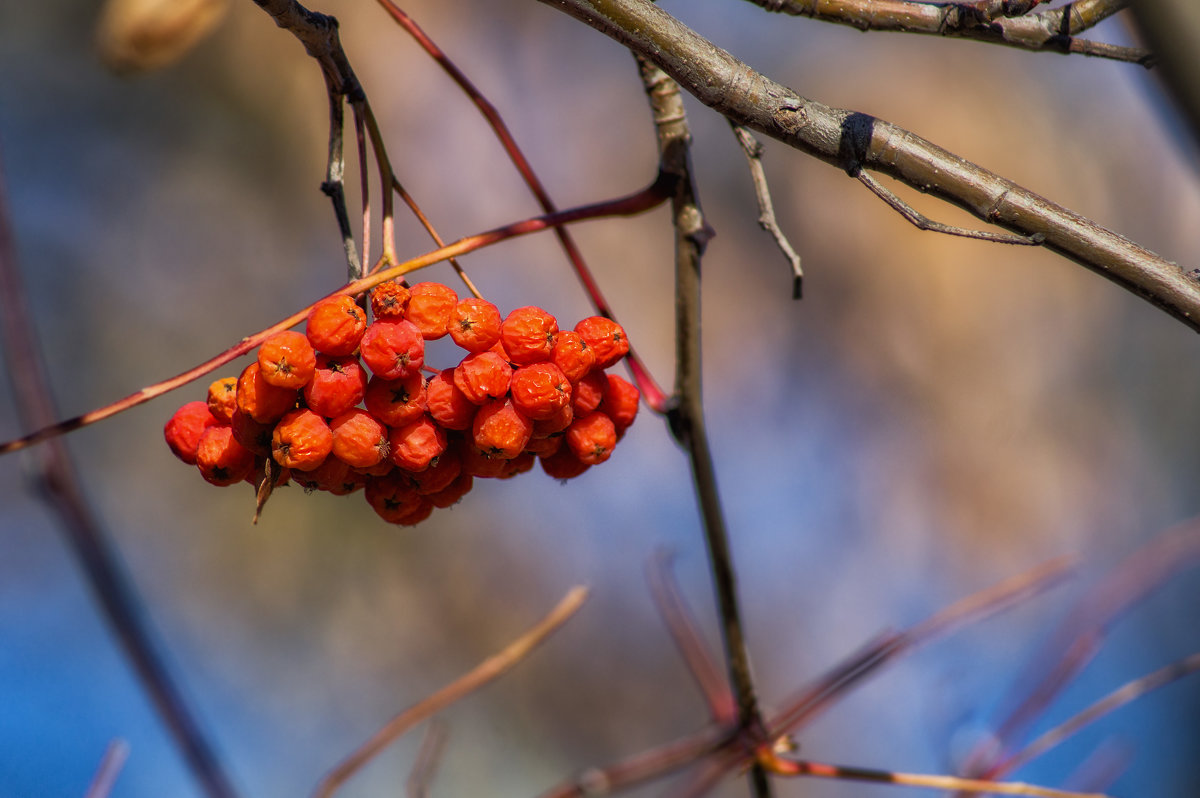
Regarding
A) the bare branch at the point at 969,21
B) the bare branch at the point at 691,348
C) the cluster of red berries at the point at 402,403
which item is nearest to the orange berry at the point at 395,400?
the cluster of red berries at the point at 402,403

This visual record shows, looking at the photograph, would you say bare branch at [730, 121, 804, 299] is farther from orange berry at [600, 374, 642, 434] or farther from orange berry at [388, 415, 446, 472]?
orange berry at [388, 415, 446, 472]

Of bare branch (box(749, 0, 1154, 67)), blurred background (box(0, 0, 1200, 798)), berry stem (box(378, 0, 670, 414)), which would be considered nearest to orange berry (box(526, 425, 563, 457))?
berry stem (box(378, 0, 670, 414))

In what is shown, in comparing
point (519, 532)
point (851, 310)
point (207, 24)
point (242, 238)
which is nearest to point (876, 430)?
point (851, 310)

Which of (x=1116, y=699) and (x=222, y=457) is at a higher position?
(x=222, y=457)

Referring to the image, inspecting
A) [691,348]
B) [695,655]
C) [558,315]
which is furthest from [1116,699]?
[558,315]

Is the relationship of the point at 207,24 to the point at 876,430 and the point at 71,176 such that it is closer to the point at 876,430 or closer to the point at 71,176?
the point at 71,176

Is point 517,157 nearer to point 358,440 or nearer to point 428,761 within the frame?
point 358,440

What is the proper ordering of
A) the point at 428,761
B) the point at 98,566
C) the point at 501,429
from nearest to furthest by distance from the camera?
the point at 98,566
the point at 501,429
the point at 428,761

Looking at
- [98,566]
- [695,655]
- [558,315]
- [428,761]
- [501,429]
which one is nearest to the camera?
[98,566]

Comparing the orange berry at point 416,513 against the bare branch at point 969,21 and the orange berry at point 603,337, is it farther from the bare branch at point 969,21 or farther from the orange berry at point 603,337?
the bare branch at point 969,21
